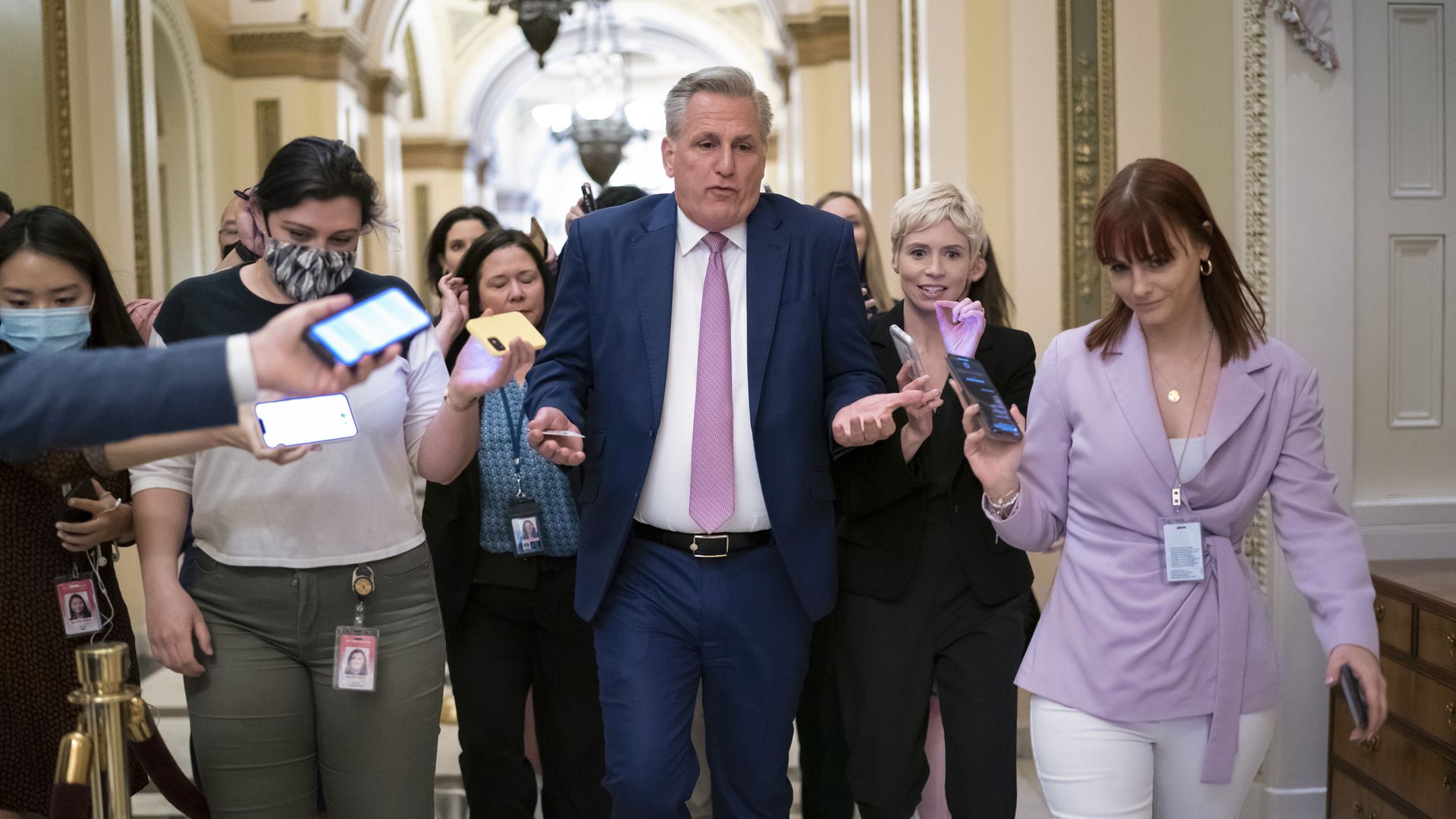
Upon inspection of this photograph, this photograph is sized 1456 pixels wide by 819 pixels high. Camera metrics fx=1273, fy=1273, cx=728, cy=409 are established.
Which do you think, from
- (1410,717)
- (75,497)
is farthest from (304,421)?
(1410,717)

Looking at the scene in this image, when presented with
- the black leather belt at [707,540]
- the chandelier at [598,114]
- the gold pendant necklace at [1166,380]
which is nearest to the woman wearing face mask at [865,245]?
the black leather belt at [707,540]

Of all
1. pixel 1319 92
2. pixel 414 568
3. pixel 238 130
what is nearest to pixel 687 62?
pixel 238 130

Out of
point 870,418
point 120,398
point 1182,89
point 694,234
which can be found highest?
point 1182,89

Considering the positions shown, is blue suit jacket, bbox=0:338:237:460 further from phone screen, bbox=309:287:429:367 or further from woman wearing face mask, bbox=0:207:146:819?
woman wearing face mask, bbox=0:207:146:819

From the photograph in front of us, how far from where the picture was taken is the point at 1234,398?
2465mm

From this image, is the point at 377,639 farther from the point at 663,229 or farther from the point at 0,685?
the point at 663,229

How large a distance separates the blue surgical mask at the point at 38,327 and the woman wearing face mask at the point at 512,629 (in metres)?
1.09

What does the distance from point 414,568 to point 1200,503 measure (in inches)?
63.8

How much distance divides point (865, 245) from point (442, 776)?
2.70 metres

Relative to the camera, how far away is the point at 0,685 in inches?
102

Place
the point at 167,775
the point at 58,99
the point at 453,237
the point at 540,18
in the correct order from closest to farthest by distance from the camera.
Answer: the point at 167,775
the point at 453,237
the point at 58,99
the point at 540,18

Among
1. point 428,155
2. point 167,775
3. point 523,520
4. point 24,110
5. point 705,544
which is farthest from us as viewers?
point 428,155

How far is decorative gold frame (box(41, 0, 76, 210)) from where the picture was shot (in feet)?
19.7

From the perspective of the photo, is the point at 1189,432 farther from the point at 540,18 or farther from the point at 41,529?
the point at 540,18
